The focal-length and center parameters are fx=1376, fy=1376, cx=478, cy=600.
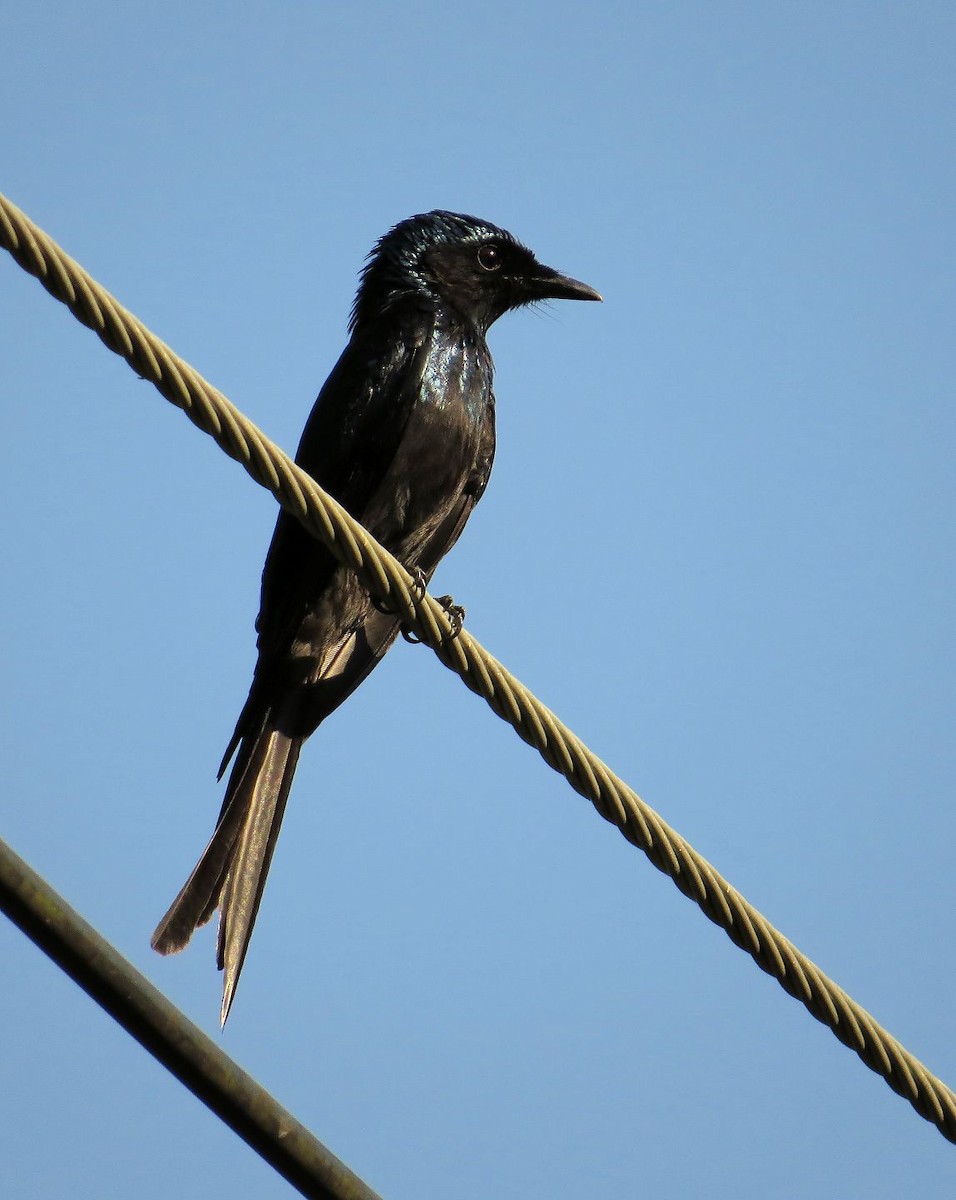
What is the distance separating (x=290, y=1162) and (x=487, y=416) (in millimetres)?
3165

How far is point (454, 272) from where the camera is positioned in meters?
5.19

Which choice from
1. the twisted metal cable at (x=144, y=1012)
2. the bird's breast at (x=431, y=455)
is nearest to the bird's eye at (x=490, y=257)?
the bird's breast at (x=431, y=455)

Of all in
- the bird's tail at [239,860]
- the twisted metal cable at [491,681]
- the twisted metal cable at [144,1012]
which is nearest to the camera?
the twisted metal cable at [144,1012]

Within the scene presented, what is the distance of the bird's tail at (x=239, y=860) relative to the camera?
320 cm

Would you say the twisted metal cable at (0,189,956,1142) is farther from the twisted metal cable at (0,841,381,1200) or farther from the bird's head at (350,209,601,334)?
the bird's head at (350,209,601,334)

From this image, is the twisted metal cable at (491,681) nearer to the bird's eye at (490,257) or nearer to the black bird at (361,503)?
the black bird at (361,503)

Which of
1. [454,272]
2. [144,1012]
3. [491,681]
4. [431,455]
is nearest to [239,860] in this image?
[491,681]

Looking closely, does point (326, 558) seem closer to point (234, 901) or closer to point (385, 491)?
point (385, 491)

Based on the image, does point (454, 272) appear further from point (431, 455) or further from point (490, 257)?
point (431, 455)

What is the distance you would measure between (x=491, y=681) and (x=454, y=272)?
114 inches

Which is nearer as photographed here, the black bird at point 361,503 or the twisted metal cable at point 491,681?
the twisted metal cable at point 491,681

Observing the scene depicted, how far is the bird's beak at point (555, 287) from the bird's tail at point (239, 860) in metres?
2.30

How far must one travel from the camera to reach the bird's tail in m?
3.20

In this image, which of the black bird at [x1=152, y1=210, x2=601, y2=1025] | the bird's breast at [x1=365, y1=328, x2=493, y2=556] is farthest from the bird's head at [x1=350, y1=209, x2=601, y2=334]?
the bird's breast at [x1=365, y1=328, x2=493, y2=556]
